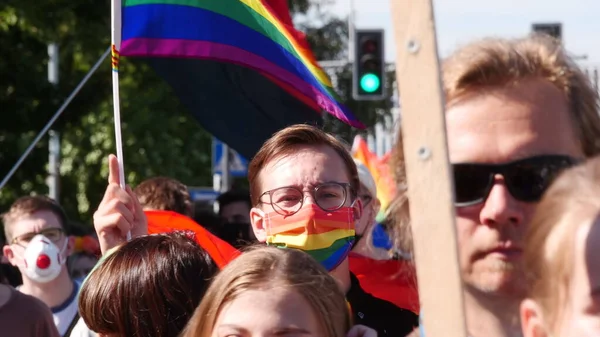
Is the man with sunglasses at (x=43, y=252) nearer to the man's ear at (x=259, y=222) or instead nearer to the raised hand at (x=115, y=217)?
the raised hand at (x=115, y=217)

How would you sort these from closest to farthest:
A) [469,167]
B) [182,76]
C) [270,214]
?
[469,167]
[270,214]
[182,76]

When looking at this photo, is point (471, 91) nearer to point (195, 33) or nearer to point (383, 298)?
point (383, 298)

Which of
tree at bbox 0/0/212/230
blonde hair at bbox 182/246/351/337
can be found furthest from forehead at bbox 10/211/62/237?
tree at bbox 0/0/212/230

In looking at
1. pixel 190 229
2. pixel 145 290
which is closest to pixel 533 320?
pixel 145 290

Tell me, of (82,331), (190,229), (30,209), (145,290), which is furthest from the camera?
(30,209)

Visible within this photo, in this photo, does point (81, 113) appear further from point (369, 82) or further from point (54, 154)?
point (54, 154)

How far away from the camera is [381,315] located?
3.65m

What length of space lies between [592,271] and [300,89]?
11.3ft

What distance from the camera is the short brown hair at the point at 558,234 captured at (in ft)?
6.28

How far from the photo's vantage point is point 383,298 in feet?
12.9

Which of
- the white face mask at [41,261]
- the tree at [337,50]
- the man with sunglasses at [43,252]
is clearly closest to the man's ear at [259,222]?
the man with sunglasses at [43,252]

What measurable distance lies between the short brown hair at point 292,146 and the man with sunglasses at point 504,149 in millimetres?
1256

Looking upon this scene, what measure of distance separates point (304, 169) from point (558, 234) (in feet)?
5.76

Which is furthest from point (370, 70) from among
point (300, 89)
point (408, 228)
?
point (408, 228)
